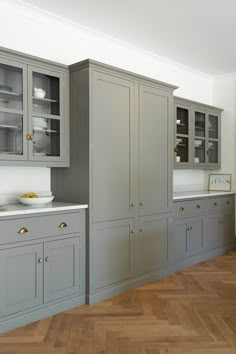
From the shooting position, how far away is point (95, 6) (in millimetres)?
3330

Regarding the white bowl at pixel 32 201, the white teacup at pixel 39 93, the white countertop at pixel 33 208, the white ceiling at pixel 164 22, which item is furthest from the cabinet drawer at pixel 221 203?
the white teacup at pixel 39 93

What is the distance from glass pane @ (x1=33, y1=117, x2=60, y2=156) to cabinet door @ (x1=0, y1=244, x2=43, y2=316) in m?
0.85

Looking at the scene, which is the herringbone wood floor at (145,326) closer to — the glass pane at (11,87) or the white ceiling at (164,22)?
the glass pane at (11,87)

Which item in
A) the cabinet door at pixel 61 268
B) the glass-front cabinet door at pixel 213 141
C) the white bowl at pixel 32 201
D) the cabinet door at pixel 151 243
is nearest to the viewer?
the cabinet door at pixel 61 268

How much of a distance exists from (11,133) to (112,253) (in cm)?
141

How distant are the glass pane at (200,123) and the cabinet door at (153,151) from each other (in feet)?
4.10

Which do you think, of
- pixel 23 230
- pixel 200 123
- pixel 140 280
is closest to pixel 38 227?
A: pixel 23 230

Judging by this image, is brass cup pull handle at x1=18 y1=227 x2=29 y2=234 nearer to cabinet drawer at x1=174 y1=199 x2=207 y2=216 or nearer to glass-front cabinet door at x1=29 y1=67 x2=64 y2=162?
glass-front cabinet door at x1=29 y1=67 x2=64 y2=162

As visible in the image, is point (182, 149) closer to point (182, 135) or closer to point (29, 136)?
point (182, 135)

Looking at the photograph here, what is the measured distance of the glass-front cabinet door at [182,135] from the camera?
4.75 metres

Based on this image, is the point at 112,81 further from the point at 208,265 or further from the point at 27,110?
the point at 208,265

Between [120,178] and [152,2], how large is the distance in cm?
163

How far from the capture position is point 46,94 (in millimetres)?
3189

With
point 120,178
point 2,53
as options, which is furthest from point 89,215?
point 2,53
